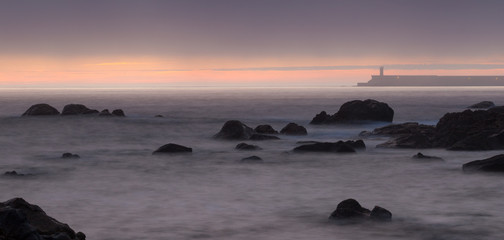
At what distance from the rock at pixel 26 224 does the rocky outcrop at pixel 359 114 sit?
3651 cm

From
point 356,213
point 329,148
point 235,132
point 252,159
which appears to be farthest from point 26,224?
point 235,132

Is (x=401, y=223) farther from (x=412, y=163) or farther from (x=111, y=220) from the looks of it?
(x=412, y=163)

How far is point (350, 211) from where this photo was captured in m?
12.4

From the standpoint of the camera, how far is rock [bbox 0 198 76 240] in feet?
23.8

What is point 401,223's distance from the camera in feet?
40.9

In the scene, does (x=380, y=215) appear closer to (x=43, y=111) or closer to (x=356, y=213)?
(x=356, y=213)

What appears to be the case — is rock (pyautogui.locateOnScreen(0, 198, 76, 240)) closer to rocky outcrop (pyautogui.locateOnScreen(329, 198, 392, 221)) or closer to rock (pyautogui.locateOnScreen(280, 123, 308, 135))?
rocky outcrop (pyautogui.locateOnScreen(329, 198, 392, 221))

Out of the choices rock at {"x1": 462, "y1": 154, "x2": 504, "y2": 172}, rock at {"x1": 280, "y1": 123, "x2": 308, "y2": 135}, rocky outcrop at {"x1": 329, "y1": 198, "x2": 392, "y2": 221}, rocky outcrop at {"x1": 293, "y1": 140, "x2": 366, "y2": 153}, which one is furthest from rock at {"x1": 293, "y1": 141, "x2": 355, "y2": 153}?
rocky outcrop at {"x1": 329, "y1": 198, "x2": 392, "y2": 221}

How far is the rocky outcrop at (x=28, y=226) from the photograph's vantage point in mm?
7254

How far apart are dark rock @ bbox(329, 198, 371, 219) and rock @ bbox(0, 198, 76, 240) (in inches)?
220

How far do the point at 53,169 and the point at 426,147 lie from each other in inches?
566

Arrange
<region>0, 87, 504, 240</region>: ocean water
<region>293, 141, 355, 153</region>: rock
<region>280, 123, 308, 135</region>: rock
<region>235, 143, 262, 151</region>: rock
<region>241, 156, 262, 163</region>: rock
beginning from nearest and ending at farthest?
<region>0, 87, 504, 240</region>: ocean water → <region>241, 156, 262, 163</region>: rock → <region>293, 141, 355, 153</region>: rock → <region>235, 143, 262, 151</region>: rock → <region>280, 123, 308, 135</region>: rock

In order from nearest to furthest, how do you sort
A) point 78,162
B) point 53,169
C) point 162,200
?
point 162,200, point 53,169, point 78,162

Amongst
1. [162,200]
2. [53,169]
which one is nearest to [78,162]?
[53,169]
